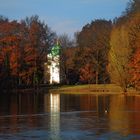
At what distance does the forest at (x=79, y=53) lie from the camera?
7920 centimetres

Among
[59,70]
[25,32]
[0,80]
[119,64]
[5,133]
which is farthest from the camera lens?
[59,70]

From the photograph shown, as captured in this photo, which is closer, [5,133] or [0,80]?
[5,133]

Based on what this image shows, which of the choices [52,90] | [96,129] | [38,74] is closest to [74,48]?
[38,74]

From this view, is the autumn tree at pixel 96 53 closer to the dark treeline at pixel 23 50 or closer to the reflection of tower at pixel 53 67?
the reflection of tower at pixel 53 67

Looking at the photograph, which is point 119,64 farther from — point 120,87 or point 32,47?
point 32,47

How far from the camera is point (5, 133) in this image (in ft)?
83.6

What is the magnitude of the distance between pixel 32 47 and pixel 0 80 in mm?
12076

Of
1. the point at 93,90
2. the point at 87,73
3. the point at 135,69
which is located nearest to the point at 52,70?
the point at 87,73

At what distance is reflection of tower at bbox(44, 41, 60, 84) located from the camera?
106 metres

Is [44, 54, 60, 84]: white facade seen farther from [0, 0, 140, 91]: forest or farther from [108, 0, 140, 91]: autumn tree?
[108, 0, 140, 91]: autumn tree

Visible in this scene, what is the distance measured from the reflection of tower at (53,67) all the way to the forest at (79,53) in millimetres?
1385

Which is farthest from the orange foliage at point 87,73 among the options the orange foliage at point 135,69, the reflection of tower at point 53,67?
the orange foliage at point 135,69

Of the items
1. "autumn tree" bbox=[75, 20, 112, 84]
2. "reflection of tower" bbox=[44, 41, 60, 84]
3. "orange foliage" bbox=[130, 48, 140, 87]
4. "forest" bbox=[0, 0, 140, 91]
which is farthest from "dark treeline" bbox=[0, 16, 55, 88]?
"orange foliage" bbox=[130, 48, 140, 87]

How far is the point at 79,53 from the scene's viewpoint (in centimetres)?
10894
